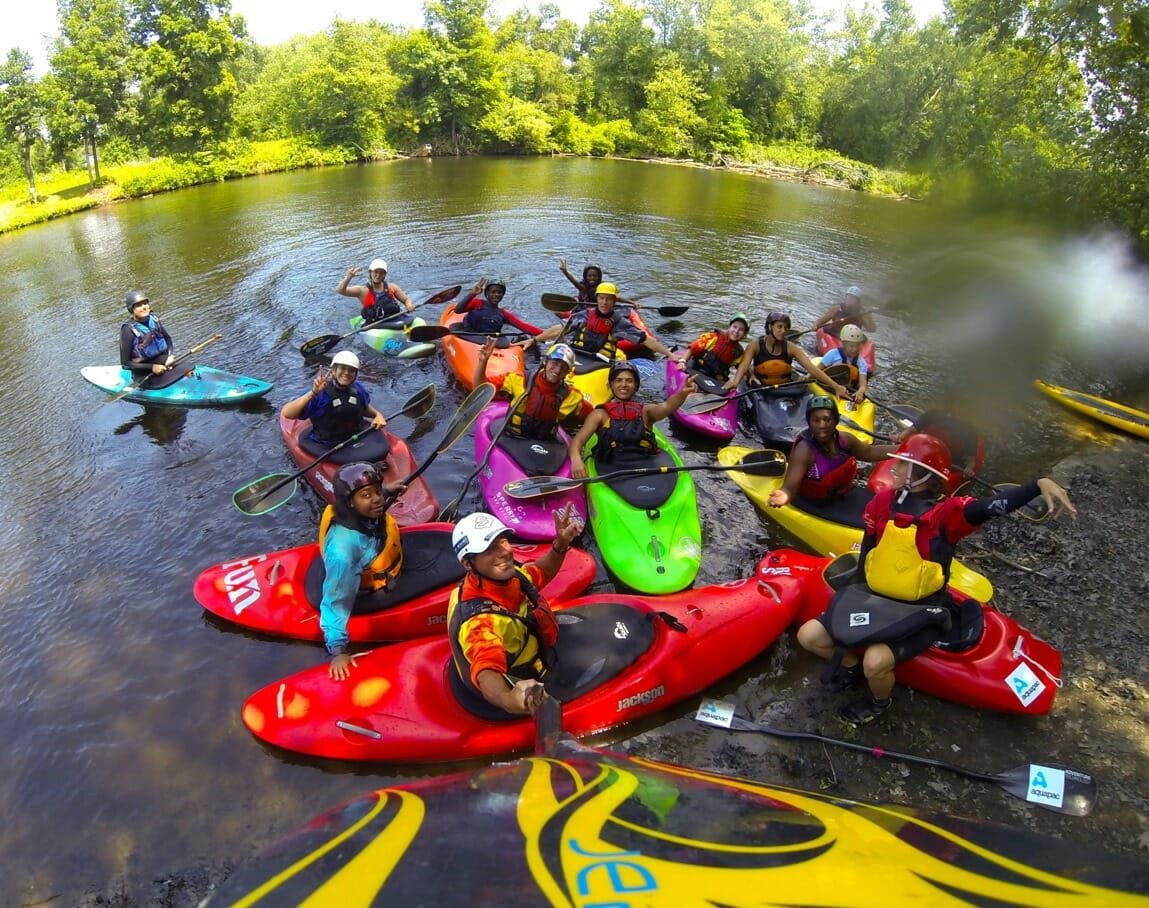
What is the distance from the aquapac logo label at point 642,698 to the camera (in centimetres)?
409

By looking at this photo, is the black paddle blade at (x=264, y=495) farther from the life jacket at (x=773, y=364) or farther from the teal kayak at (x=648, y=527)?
the life jacket at (x=773, y=364)

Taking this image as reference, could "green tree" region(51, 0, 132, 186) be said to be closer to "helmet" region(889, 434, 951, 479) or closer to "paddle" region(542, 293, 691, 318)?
"paddle" region(542, 293, 691, 318)

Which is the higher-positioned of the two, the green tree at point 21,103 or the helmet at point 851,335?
A: the green tree at point 21,103

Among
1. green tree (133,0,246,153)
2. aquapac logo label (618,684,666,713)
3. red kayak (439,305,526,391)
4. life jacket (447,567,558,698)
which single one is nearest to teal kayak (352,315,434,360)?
red kayak (439,305,526,391)

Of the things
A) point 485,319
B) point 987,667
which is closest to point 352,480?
point 987,667

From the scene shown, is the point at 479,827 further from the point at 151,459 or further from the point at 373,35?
the point at 373,35

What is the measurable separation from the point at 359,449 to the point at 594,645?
11.1 ft

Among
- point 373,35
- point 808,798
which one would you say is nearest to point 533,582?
point 808,798

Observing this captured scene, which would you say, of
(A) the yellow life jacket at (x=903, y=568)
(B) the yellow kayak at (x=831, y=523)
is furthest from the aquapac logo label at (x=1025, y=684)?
(B) the yellow kayak at (x=831, y=523)

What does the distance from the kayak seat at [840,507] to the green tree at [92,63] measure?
100 feet

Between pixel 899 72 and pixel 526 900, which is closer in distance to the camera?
pixel 526 900

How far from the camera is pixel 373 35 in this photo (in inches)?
1622

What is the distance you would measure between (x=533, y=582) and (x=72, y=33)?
35362 mm

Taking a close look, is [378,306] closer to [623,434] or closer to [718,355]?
[718,355]
